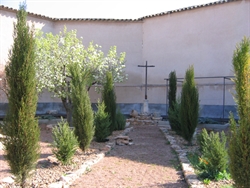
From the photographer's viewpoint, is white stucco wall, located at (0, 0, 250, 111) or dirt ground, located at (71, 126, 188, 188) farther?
white stucco wall, located at (0, 0, 250, 111)

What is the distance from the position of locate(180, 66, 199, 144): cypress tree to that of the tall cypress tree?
5341 mm

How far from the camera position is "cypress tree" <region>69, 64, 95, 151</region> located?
7266 mm

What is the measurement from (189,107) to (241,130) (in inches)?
199

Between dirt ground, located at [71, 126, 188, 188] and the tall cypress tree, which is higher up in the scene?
the tall cypress tree

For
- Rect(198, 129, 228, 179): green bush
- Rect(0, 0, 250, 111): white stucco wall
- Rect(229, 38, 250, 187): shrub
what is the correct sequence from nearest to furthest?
1. Rect(229, 38, 250, 187): shrub
2. Rect(198, 129, 228, 179): green bush
3. Rect(0, 0, 250, 111): white stucco wall

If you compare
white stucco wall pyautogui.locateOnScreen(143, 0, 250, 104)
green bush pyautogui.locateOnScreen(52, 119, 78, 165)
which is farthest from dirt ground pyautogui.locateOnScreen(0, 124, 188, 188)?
white stucco wall pyautogui.locateOnScreen(143, 0, 250, 104)

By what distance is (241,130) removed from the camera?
145 inches

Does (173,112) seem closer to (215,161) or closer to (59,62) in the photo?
(59,62)

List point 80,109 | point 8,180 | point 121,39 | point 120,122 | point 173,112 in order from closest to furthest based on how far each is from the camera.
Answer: point 8,180, point 80,109, point 173,112, point 120,122, point 121,39

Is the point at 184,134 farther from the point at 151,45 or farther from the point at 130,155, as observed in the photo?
the point at 151,45

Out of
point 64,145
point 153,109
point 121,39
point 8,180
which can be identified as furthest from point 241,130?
point 121,39

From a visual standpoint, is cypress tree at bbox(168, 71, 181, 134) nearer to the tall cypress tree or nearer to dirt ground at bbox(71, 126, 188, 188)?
dirt ground at bbox(71, 126, 188, 188)

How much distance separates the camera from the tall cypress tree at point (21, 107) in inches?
172

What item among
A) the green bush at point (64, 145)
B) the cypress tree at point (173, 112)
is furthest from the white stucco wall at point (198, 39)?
the green bush at point (64, 145)
